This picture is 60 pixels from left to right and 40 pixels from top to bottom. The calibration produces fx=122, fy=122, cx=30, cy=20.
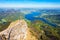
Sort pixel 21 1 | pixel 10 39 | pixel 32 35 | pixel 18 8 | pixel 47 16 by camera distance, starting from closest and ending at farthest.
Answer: pixel 10 39
pixel 32 35
pixel 21 1
pixel 18 8
pixel 47 16

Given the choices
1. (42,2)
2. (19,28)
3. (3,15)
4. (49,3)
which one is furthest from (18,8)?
(19,28)

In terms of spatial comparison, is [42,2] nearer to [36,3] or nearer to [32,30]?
[36,3]

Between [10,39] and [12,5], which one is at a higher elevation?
[12,5]

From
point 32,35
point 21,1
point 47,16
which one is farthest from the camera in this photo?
point 47,16

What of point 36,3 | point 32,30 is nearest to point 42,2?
point 36,3

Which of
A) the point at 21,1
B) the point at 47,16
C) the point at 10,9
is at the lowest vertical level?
the point at 47,16

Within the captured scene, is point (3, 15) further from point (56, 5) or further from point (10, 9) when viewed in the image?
point (56, 5)

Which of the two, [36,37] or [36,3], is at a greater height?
[36,3]

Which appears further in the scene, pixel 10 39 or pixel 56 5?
pixel 56 5

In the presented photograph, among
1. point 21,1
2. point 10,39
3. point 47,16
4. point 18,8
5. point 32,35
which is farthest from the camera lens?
point 47,16
